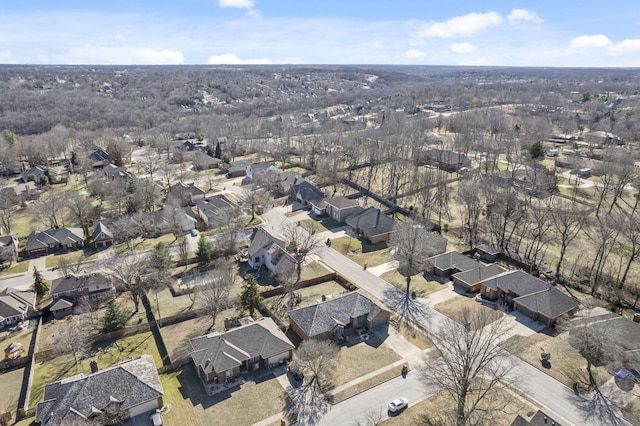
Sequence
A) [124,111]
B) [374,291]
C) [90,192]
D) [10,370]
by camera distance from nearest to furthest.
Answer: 1. [10,370]
2. [374,291]
3. [90,192]
4. [124,111]

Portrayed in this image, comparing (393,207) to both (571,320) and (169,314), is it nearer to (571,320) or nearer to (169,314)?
(571,320)

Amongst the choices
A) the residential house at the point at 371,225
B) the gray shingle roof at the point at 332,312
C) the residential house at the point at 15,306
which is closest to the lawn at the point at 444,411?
the gray shingle roof at the point at 332,312

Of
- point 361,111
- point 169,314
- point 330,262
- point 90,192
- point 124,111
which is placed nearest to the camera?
point 169,314

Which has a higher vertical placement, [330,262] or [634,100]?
[634,100]

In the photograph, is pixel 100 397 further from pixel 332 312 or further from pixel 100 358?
pixel 332 312

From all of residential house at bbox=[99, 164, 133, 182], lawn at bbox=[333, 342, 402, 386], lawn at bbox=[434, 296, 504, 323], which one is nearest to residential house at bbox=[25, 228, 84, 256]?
residential house at bbox=[99, 164, 133, 182]

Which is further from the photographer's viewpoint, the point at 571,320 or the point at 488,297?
the point at 488,297

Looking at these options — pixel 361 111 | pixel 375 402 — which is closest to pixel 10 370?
pixel 375 402

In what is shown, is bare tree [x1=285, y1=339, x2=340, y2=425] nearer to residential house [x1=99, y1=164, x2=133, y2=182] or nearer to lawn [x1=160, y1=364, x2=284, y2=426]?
lawn [x1=160, y1=364, x2=284, y2=426]
